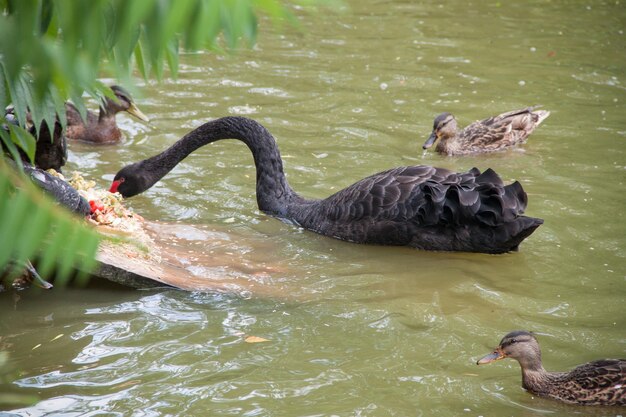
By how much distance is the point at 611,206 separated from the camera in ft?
23.5

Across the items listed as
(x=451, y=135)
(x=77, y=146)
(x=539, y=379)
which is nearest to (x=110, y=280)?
(x=539, y=379)

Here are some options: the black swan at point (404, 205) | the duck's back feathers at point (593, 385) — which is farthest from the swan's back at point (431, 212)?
the duck's back feathers at point (593, 385)

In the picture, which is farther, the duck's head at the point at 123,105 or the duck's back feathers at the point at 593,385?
the duck's head at the point at 123,105

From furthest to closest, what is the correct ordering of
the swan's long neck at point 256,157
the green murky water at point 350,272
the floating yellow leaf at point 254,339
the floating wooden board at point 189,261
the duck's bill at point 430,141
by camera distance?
the duck's bill at point 430,141 → the swan's long neck at point 256,157 → the floating wooden board at point 189,261 → the floating yellow leaf at point 254,339 → the green murky water at point 350,272

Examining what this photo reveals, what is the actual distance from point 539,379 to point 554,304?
3.85 feet

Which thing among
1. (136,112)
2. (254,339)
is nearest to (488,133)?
(136,112)

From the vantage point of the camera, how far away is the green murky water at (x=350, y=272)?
4.47 m

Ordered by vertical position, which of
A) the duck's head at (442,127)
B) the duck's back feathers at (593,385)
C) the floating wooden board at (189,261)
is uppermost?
the duck's head at (442,127)

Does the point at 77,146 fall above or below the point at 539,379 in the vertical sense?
above

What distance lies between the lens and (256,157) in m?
7.55

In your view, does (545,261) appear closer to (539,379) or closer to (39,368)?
(539,379)

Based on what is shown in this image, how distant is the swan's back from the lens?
6.34 m

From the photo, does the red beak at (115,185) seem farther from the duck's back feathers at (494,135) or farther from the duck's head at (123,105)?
the duck's back feathers at (494,135)

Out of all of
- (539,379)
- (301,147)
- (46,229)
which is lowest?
(539,379)
